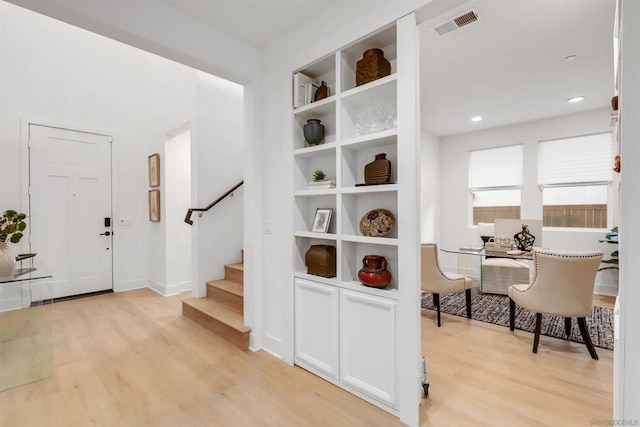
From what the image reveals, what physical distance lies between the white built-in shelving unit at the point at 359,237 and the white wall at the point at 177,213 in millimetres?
2787

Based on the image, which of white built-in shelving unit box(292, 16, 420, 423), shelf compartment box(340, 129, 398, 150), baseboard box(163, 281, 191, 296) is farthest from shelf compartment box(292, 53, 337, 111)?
baseboard box(163, 281, 191, 296)

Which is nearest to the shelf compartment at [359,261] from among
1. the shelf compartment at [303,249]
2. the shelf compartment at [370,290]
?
the shelf compartment at [370,290]

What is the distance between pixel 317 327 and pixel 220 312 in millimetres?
1371

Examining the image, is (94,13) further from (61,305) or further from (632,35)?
(61,305)

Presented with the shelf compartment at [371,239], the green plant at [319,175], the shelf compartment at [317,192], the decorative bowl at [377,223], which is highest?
the green plant at [319,175]

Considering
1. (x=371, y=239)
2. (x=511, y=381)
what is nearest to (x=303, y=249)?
(x=371, y=239)

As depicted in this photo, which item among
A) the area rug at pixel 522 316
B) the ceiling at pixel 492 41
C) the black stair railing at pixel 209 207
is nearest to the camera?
the ceiling at pixel 492 41

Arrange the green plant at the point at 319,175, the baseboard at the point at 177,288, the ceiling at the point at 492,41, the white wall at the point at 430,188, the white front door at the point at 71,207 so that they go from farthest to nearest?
1. the white wall at the point at 430,188
2. the baseboard at the point at 177,288
3. the white front door at the point at 71,207
4. the green plant at the point at 319,175
5. the ceiling at the point at 492,41

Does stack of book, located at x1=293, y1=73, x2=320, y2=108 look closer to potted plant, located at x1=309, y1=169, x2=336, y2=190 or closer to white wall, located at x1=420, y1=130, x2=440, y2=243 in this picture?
potted plant, located at x1=309, y1=169, x2=336, y2=190

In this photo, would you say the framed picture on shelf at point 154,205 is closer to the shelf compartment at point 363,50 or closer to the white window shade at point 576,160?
the shelf compartment at point 363,50

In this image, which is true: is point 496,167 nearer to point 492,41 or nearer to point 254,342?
point 492,41

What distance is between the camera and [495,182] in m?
5.54

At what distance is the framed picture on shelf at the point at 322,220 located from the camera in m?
2.28

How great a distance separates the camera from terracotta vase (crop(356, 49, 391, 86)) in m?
1.91
